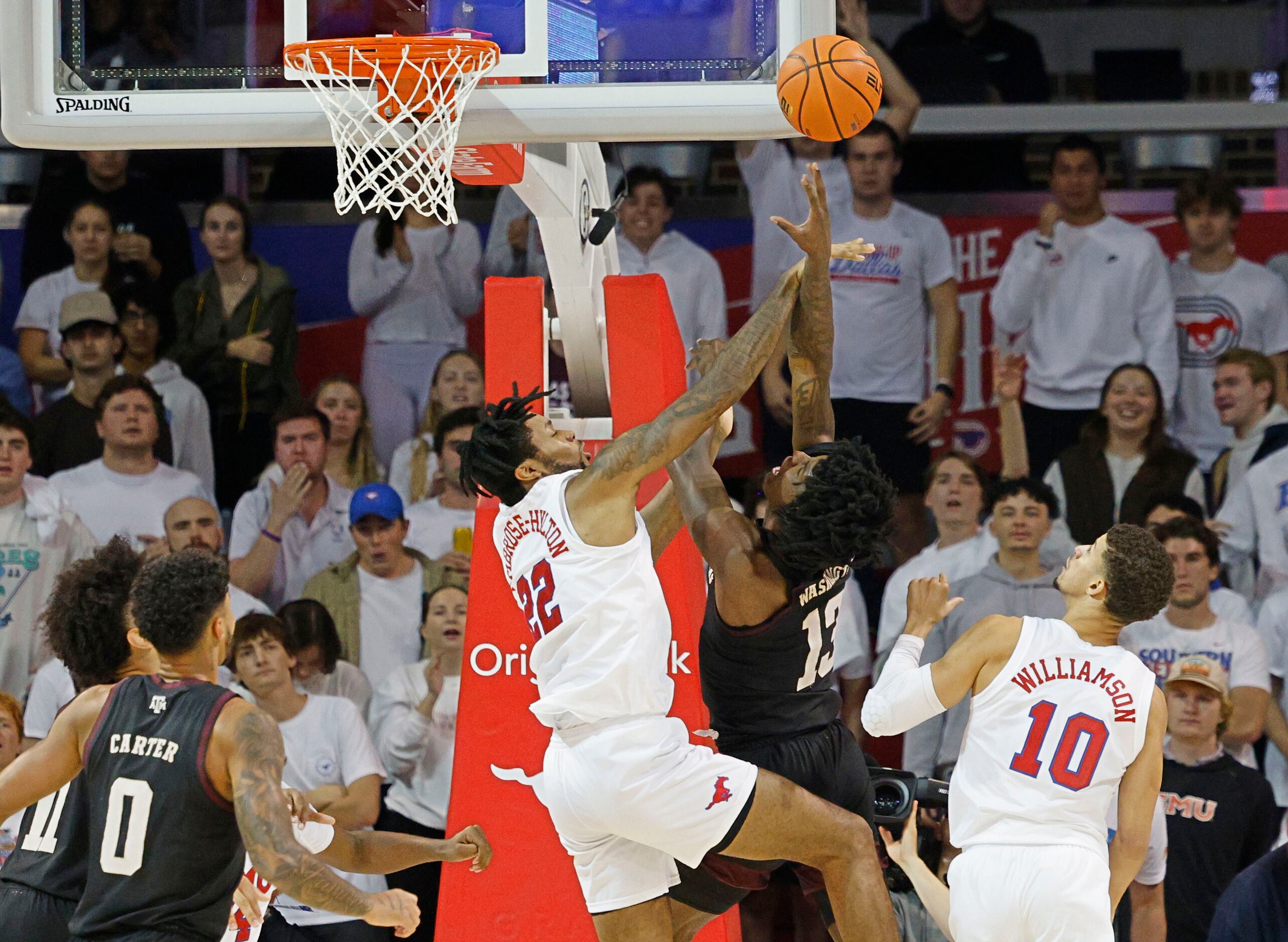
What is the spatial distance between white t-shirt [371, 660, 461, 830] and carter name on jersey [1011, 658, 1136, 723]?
3138 millimetres

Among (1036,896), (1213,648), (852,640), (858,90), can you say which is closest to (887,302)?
(852,640)

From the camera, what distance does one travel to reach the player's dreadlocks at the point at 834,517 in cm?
438

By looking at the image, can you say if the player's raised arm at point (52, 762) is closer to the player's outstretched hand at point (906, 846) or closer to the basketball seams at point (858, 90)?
the player's outstretched hand at point (906, 846)

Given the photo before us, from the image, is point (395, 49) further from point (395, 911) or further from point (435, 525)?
point (435, 525)

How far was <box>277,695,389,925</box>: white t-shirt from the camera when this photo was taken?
686 centimetres

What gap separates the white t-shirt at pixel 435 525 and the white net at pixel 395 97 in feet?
11.0

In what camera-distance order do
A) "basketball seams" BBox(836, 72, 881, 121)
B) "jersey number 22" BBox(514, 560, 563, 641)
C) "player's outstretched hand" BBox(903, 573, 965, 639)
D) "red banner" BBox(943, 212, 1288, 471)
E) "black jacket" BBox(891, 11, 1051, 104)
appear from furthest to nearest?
"black jacket" BBox(891, 11, 1051, 104)
"red banner" BBox(943, 212, 1288, 471)
"player's outstretched hand" BBox(903, 573, 965, 639)
"basketball seams" BBox(836, 72, 881, 121)
"jersey number 22" BBox(514, 560, 563, 641)

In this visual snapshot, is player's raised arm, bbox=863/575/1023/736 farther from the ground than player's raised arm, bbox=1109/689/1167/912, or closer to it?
farther from the ground

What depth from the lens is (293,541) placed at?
327 inches

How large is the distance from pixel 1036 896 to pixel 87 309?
614cm

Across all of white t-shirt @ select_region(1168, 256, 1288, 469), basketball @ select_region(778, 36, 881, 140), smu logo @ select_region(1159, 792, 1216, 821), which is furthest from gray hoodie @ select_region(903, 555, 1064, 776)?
basketball @ select_region(778, 36, 881, 140)

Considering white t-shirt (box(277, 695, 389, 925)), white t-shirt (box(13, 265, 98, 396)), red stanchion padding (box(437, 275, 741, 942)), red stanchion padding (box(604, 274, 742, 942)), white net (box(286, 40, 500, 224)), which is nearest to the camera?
white net (box(286, 40, 500, 224))

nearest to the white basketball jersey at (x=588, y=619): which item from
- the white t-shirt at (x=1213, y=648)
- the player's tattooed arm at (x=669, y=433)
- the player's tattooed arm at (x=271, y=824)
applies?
the player's tattooed arm at (x=669, y=433)

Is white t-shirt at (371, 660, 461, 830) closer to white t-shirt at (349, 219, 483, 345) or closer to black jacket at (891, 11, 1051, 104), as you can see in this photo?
white t-shirt at (349, 219, 483, 345)
